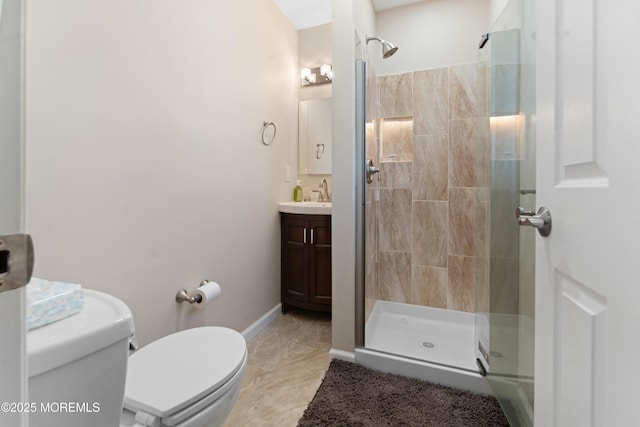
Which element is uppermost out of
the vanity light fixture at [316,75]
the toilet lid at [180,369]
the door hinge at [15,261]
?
the vanity light fixture at [316,75]

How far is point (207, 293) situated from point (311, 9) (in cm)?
237

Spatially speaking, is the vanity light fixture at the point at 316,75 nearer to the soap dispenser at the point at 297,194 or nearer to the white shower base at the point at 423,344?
the soap dispenser at the point at 297,194

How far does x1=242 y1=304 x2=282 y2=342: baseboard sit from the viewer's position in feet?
6.31

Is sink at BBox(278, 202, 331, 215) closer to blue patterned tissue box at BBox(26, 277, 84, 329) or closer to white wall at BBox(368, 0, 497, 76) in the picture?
white wall at BBox(368, 0, 497, 76)

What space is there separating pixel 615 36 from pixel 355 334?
5.33 feet

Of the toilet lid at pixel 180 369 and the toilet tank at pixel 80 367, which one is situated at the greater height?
the toilet tank at pixel 80 367

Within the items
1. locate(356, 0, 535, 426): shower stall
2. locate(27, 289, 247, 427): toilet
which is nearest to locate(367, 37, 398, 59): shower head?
locate(356, 0, 535, 426): shower stall

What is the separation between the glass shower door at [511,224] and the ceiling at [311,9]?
3.49ft

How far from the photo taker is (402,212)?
227 centimetres

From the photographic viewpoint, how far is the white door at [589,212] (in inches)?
16.2

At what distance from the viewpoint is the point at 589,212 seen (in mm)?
513

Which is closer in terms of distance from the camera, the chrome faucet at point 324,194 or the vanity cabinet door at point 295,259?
the vanity cabinet door at point 295,259

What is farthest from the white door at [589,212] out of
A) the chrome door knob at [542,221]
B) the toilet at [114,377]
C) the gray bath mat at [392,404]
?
the toilet at [114,377]

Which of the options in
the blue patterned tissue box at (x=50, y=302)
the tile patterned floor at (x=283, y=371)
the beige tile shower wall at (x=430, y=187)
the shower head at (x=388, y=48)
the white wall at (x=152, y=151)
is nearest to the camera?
the blue patterned tissue box at (x=50, y=302)
